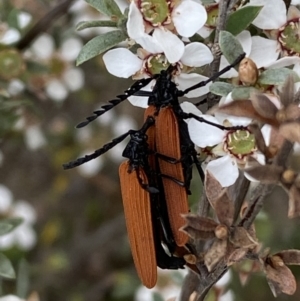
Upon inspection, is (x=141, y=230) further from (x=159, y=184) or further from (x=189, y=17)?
(x=189, y=17)

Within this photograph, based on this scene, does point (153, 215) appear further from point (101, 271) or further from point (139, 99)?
point (101, 271)

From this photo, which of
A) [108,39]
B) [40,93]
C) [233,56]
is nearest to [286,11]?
[233,56]

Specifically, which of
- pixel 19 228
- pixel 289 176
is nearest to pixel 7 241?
pixel 19 228

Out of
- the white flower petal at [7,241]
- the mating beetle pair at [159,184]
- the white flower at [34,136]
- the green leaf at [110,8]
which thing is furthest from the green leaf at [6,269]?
the white flower at [34,136]

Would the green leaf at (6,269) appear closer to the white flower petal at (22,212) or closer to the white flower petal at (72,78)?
the white flower petal at (72,78)

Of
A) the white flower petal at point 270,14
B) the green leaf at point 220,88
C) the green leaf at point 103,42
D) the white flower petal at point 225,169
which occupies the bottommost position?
the white flower petal at point 225,169

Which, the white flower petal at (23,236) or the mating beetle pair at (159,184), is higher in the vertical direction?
the mating beetle pair at (159,184)

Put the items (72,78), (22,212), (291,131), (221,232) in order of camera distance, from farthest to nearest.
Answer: (22,212) < (72,78) < (221,232) < (291,131)
